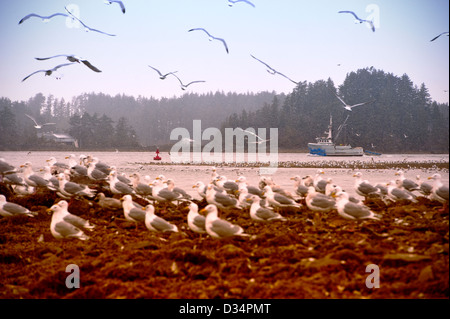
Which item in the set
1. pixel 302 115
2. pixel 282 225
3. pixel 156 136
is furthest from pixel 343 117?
pixel 282 225

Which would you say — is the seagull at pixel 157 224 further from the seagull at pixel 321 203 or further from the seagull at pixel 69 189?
the seagull at pixel 69 189

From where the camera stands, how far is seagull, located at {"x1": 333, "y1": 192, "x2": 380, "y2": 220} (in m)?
6.39

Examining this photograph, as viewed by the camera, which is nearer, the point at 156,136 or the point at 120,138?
the point at 156,136

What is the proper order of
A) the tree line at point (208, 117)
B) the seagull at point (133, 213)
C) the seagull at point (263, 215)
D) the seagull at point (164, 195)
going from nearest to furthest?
the seagull at point (263, 215) → the seagull at point (133, 213) → the seagull at point (164, 195) → the tree line at point (208, 117)

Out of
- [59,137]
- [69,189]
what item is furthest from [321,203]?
[59,137]

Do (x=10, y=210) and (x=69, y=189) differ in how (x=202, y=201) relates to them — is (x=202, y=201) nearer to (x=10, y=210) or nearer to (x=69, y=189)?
(x=69, y=189)

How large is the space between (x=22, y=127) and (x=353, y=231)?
27240mm

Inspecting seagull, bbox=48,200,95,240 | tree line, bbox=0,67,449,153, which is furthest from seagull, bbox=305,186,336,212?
tree line, bbox=0,67,449,153

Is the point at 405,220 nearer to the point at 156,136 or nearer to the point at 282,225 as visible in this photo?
the point at 282,225

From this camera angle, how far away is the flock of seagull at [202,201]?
21.1 ft

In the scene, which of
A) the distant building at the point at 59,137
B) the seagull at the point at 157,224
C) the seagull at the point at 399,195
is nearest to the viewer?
the seagull at the point at 157,224

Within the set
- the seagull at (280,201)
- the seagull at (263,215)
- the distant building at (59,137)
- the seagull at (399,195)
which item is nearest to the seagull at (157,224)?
the seagull at (263,215)

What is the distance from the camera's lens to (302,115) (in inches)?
1277

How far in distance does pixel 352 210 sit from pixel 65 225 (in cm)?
487
